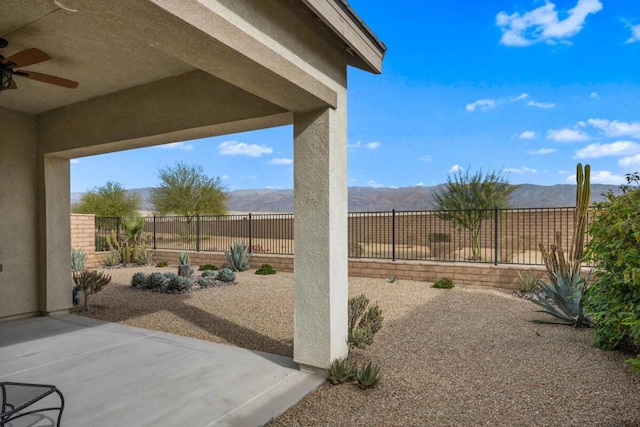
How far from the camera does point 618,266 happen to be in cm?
432

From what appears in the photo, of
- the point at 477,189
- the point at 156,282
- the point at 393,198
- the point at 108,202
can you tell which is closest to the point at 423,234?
→ the point at 477,189

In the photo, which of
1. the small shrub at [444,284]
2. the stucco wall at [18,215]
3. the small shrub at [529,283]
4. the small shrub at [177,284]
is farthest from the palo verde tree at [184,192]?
the small shrub at [529,283]

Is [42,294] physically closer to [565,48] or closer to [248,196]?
[565,48]

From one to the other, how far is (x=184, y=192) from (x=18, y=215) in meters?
19.2

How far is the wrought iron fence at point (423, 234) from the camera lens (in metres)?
12.3

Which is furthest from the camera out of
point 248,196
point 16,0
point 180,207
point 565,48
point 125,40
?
point 248,196

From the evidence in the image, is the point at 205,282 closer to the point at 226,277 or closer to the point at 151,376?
the point at 226,277

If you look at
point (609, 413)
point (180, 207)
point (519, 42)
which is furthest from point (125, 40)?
point (519, 42)

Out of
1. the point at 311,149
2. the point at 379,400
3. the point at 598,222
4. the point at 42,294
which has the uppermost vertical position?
the point at 311,149

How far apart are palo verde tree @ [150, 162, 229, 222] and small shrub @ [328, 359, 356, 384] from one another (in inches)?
897

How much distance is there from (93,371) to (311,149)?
132 inches

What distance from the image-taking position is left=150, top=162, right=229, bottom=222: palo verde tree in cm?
2497

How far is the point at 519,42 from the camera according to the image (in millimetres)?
38469

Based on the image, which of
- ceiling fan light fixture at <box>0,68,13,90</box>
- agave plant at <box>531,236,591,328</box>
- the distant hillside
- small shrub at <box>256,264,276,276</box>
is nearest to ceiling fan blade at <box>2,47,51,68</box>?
ceiling fan light fixture at <box>0,68,13,90</box>
